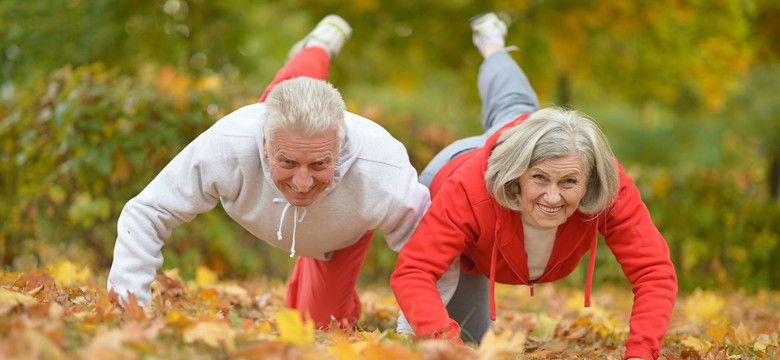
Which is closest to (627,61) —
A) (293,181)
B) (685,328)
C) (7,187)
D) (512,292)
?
(512,292)

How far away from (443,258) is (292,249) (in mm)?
671

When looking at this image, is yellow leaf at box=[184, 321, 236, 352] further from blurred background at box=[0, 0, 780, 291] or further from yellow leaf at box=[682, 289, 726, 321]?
yellow leaf at box=[682, 289, 726, 321]

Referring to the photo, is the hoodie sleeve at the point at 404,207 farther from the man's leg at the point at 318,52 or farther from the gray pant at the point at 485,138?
the man's leg at the point at 318,52

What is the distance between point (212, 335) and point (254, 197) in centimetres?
119

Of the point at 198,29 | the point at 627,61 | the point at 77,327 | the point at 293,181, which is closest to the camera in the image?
the point at 77,327

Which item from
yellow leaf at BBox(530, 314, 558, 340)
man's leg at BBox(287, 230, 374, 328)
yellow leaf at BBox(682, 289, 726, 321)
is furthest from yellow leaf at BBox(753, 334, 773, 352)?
man's leg at BBox(287, 230, 374, 328)

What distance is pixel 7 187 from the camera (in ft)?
19.3

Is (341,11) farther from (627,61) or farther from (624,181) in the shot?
(624,181)

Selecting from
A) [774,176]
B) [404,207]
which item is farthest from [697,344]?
[774,176]

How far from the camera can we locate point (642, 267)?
326 cm

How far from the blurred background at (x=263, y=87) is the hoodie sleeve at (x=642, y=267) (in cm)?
284

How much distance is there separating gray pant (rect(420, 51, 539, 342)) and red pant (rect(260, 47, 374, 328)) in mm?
488

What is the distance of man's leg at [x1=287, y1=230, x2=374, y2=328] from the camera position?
402 cm

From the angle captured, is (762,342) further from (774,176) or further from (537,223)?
(774,176)
